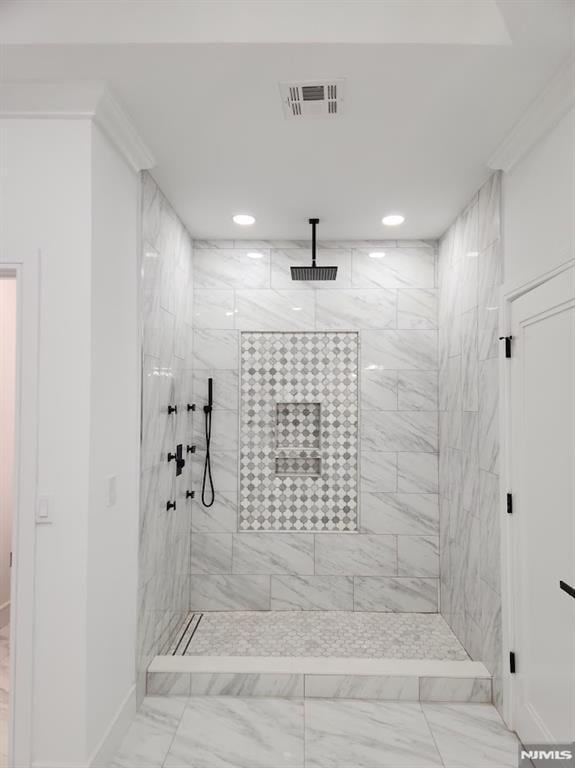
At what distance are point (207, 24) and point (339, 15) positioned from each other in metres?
0.44

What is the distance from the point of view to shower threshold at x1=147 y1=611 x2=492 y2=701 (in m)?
2.95

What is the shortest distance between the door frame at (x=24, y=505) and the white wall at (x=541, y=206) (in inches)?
78.5

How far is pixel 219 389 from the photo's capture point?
4156mm

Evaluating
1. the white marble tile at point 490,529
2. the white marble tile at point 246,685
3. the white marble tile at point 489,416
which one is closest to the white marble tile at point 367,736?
the white marble tile at point 246,685

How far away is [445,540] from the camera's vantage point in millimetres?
3910

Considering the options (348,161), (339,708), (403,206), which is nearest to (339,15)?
(348,161)

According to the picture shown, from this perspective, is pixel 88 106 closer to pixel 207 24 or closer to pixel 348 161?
pixel 207 24

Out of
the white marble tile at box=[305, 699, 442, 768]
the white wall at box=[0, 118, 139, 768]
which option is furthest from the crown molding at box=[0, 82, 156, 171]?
the white marble tile at box=[305, 699, 442, 768]

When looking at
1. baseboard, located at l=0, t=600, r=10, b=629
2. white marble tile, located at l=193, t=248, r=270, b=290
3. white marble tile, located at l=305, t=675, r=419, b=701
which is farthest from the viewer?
white marble tile, located at l=193, t=248, r=270, b=290

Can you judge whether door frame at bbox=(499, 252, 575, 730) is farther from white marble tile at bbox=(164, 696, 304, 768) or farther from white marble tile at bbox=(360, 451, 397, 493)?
white marble tile at bbox=(360, 451, 397, 493)

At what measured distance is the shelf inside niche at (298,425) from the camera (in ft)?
13.8

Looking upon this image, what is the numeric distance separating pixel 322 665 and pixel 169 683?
809 millimetres

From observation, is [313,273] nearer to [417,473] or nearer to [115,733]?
[417,473]

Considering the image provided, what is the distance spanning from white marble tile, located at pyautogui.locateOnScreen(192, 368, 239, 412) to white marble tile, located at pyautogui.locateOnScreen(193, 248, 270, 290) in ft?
2.06
